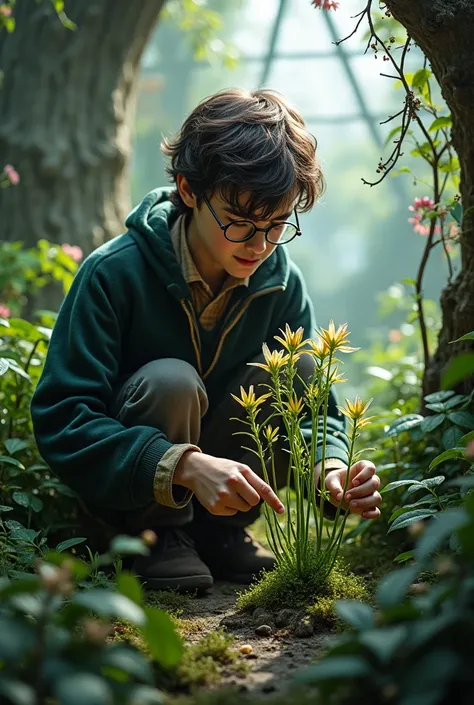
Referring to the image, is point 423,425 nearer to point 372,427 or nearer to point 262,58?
point 372,427

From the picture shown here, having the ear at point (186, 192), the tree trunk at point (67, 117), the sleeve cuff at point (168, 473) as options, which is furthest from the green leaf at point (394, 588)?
the tree trunk at point (67, 117)

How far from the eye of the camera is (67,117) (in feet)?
11.5

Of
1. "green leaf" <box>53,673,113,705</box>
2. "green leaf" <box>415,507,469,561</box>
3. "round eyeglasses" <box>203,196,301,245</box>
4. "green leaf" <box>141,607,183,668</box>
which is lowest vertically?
"green leaf" <box>53,673,113,705</box>

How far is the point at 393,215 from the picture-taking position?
27.6 ft

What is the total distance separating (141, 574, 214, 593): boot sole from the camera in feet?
5.90

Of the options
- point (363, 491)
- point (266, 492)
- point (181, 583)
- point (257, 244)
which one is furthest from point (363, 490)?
point (257, 244)

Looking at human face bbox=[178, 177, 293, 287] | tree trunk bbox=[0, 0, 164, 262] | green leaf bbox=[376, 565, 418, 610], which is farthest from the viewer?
tree trunk bbox=[0, 0, 164, 262]

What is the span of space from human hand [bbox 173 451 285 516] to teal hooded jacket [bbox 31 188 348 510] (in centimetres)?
13

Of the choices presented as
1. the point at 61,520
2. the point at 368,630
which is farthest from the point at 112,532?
the point at 368,630

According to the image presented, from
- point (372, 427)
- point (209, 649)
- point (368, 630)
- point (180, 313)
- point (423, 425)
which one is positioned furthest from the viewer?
point (372, 427)

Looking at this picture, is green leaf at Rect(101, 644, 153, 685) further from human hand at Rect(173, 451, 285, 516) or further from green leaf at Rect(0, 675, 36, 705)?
human hand at Rect(173, 451, 285, 516)

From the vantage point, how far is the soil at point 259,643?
121cm

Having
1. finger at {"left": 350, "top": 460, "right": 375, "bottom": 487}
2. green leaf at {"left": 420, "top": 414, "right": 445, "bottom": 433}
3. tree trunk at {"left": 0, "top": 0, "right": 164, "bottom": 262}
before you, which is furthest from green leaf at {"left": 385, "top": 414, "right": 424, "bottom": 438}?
tree trunk at {"left": 0, "top": 0, "right": 164, "bottom": 262}

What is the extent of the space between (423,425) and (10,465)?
99 centimetres
